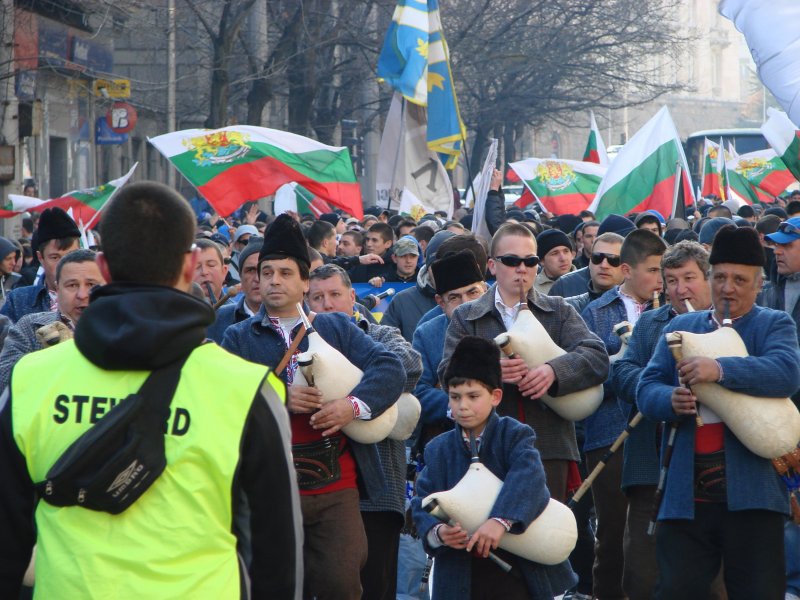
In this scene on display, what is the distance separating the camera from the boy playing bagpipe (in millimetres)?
5324

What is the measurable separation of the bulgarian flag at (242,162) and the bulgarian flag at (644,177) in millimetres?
3077

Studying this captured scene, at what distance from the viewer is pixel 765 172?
2458 centimetres

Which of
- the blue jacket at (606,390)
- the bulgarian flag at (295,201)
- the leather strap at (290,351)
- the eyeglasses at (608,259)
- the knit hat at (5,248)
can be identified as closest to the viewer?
the leather strap at (290,351)

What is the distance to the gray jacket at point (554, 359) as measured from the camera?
6.29m

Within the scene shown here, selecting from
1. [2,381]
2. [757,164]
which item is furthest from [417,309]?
[757,164]

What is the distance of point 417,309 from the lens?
29.1ft

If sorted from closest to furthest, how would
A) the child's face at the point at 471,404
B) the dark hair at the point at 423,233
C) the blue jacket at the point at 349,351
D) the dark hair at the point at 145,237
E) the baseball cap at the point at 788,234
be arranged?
the dark hair at the point at 145,237 → the child's face at the point at 471,404 → the blue jacket at the point at 349,351 → the baseball cap at the point at 788,234 → the dark hair at the point at 423,233

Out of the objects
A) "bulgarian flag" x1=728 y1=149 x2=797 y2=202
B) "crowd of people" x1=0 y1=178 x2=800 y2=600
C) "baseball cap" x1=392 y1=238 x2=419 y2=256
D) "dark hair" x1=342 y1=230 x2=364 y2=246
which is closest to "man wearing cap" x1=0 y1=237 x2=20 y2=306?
"crowd of people" x1=0 y1=178 x2=800 y2=600

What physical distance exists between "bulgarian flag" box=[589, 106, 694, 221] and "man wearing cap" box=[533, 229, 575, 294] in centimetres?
517

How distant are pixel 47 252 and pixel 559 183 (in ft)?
47.2

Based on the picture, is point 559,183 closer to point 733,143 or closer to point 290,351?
point 290,351

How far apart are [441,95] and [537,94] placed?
90.2 ft

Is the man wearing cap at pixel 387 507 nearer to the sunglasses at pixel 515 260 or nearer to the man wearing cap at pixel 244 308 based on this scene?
the sunglasses at pixel 515 260

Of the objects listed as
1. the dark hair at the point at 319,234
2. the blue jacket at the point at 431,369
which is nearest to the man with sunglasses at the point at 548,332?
the blue jacket at the point at 431,369
